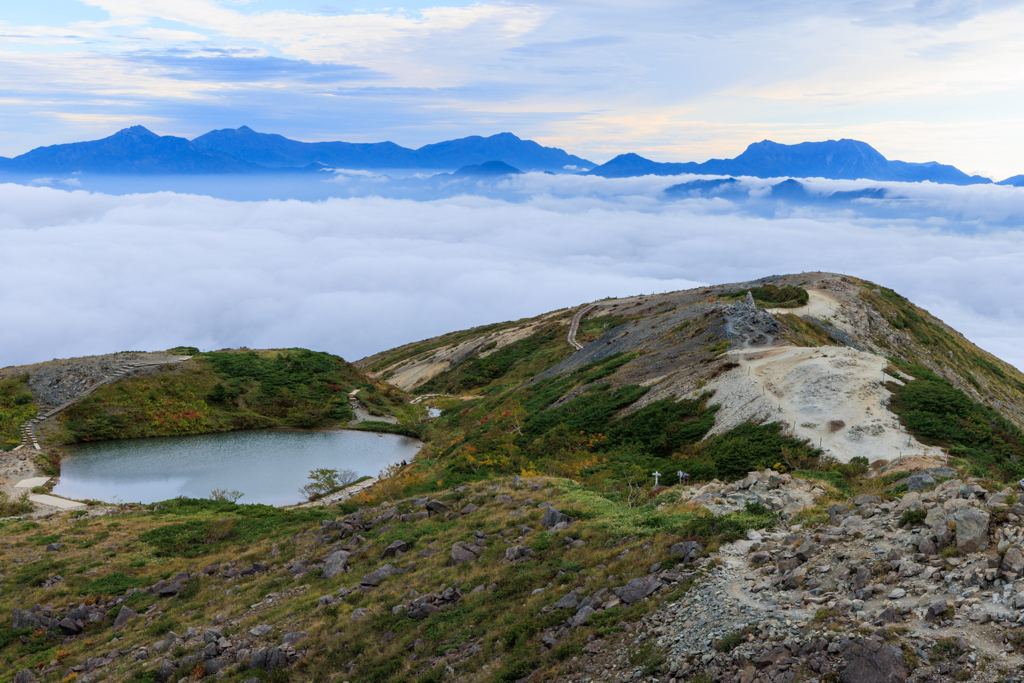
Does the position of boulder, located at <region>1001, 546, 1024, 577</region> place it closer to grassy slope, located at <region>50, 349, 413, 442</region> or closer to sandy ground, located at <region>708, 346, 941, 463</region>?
sandy ground, located at <region>708, 346, 941, 463</region>

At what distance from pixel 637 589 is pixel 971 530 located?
23.4 feet

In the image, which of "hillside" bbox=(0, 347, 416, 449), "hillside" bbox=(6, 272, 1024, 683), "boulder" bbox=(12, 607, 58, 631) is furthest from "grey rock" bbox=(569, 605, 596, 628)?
"hillside" bbox=(0, 347, 416, 449)

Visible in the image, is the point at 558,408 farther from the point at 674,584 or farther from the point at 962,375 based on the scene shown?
the point at 962,375

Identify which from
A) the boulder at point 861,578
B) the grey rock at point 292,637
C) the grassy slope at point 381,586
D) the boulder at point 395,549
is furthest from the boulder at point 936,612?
the boulder at point 395,549

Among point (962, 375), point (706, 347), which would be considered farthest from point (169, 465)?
point (962, 375)

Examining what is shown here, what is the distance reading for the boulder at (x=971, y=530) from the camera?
39.0 feet

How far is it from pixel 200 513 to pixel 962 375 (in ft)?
213

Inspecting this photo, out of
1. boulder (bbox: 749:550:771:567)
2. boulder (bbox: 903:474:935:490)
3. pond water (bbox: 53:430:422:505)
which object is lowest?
pond water (bbox: 53:430:422:505)

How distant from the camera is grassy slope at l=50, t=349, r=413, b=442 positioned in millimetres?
59500

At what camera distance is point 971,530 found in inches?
476

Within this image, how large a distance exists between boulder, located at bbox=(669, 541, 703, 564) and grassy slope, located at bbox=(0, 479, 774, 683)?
1.35ft

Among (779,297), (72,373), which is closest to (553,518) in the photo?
(779,297)

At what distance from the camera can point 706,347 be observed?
4406 cm

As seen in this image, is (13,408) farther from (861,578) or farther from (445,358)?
(861,578)
